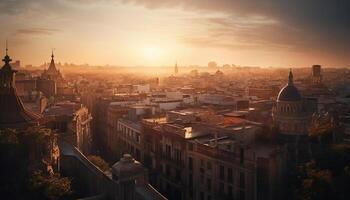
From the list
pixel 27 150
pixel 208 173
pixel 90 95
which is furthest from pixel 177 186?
pixel 90 95

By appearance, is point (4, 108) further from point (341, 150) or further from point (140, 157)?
point (341, 150)

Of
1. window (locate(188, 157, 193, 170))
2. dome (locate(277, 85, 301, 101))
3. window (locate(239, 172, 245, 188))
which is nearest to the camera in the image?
window (locate(239, 172, 245, 188))

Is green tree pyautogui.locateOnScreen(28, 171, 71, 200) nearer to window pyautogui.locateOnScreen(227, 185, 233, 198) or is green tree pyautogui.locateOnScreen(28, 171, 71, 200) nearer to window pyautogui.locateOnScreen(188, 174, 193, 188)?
window pyautogui.locateOnScreen(227, 185, 233, 198)

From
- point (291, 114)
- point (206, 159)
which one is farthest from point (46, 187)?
point (291, 114)

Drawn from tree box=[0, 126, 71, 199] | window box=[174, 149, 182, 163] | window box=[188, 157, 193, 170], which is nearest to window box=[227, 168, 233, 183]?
window box=[188, 157, 193, 170]

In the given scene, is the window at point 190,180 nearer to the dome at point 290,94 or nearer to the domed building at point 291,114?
the domed building at point 291,114

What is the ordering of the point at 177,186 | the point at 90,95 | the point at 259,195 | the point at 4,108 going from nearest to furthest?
1. the point at 4,108
2. the point at 259,195
3. the point at 177,186
4. the point at 90,95

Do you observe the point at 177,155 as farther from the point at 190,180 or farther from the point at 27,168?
the point at 27,168
